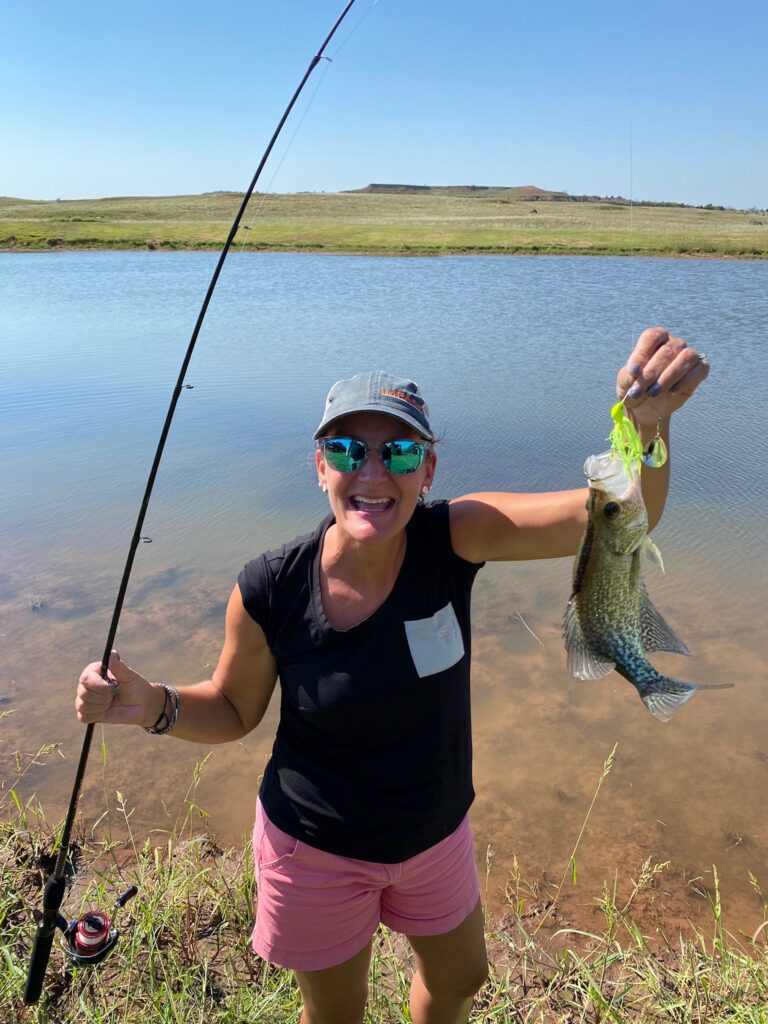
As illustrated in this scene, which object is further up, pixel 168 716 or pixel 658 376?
pixel 658 376

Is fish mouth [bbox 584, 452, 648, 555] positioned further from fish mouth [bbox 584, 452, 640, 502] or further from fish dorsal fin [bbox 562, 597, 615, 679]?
fish dorsal fin [bbox 562, 597, 615, 679]

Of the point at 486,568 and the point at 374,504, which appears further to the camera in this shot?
the point at 486,568

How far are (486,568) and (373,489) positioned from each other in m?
4.15

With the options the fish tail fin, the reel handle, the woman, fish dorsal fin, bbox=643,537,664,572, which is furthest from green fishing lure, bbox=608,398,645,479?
the reel handle

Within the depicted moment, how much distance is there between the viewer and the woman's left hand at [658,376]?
5.87 ft

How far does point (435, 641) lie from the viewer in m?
2.19

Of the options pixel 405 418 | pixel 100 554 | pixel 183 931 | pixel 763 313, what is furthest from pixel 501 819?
pixel 763 313

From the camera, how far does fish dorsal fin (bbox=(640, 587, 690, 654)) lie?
1938 millimetres

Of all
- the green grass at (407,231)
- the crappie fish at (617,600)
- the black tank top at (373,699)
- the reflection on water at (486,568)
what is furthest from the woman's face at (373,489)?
the green grass at (407,231)

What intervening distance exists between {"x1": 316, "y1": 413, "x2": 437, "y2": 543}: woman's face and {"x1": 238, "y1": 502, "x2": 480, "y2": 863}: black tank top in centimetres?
12

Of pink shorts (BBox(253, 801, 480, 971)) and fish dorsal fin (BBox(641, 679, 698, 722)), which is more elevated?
fish dorsal fin (BBox(641, 679, 698, 722))

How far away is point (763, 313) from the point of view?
16031 mm

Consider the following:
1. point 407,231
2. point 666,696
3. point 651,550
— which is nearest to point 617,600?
point 651,550

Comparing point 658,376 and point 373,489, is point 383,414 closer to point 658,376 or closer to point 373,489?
point 373,489
